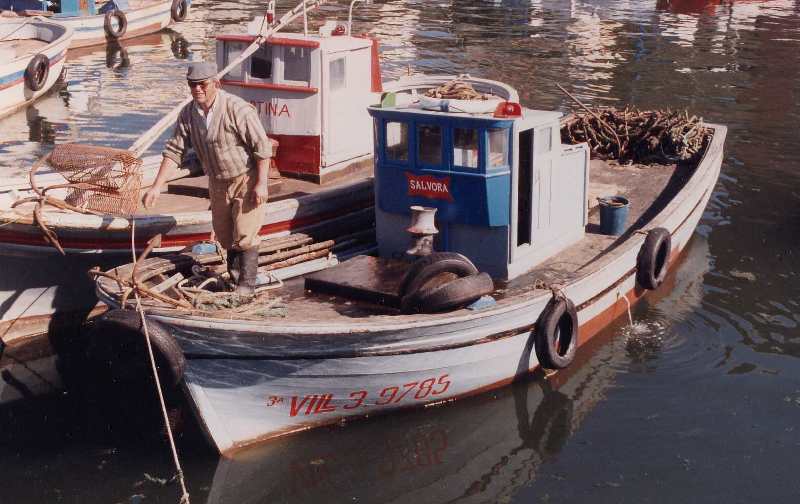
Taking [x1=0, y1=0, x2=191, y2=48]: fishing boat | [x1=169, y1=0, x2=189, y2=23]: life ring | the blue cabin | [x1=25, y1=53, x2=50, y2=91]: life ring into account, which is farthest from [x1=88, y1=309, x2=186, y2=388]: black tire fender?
[x1=169, y1=0, x2=189, y2=23]: life ring

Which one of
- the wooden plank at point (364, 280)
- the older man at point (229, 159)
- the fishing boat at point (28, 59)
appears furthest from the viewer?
the fishing boat at point (28, 59)

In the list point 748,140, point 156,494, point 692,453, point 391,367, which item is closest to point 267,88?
point 391,367

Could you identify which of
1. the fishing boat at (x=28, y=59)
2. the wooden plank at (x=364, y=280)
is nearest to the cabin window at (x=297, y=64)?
the wooden plank at (x=364, y=280)

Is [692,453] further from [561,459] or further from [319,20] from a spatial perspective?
[319,20]

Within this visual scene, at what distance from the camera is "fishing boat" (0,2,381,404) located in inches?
444

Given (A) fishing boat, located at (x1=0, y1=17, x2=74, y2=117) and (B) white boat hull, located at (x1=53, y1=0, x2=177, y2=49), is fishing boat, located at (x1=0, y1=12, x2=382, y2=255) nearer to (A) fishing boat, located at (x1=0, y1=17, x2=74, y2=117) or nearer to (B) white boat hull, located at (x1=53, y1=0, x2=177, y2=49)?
(A) fishing boat, located at (x1=0, y1=17, x2=74, y2=117)

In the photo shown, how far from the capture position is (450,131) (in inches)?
402

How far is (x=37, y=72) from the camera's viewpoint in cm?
2344

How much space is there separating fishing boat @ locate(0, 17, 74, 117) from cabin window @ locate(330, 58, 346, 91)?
12.9 meters

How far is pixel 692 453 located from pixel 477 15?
29490 millimetres

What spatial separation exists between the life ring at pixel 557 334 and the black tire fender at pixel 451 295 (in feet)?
3.13

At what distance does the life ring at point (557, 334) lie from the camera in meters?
10.3

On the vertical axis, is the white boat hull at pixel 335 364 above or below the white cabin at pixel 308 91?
below

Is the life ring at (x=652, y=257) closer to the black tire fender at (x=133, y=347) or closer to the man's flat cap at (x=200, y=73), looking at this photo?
the man's flat cap at (x=200, y=73)
